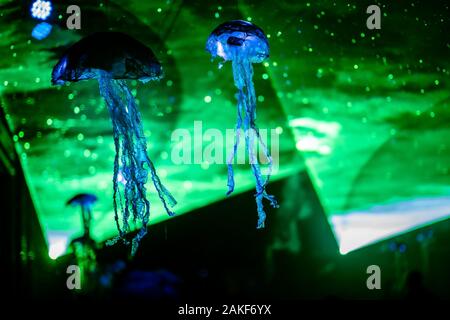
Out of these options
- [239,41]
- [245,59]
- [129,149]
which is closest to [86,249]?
[129,149]

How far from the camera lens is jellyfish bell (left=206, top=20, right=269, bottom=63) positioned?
3732 mm

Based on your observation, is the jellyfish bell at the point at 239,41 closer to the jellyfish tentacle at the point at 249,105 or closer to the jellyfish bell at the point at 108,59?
the jellyfish tentacle at the point at 249,105

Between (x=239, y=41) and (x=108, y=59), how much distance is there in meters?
0.94

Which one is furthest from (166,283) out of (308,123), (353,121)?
(353,121)

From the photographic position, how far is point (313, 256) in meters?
5.55

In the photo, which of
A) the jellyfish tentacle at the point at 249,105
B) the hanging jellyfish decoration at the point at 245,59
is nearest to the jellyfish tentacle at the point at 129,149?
the hanging jellyfish decoration at the point at 245,59

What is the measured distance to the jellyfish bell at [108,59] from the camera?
3.52m

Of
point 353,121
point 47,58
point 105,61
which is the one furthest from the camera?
point 353,121
